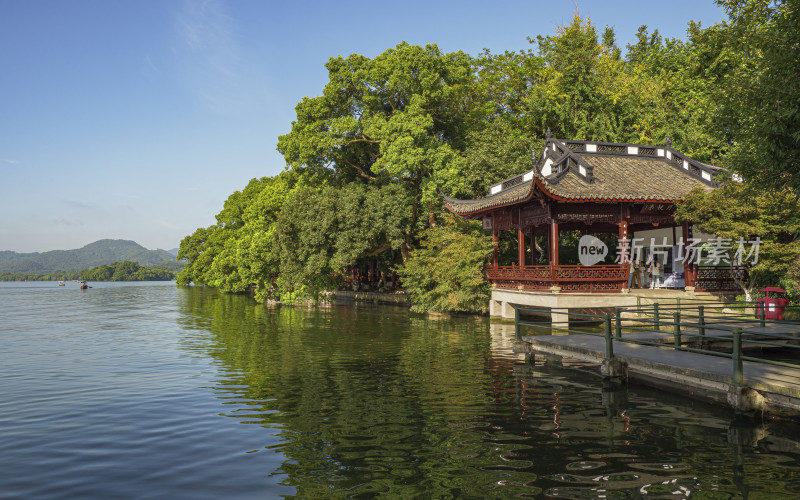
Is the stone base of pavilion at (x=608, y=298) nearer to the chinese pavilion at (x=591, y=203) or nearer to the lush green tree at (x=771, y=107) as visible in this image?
the chinese pavilion at (x=591, y=203)

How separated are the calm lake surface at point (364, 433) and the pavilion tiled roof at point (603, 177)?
904cm

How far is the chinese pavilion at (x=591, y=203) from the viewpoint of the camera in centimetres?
2267

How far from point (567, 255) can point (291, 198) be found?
19000 mm

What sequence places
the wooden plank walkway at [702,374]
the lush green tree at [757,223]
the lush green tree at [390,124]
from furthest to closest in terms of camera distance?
1. the lush green tree at [390,124]
2. the lush green tree at [757,223]
3. the wooden plank walkway at [702,374]

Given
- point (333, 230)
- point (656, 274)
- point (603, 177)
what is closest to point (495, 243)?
point (603, 177)

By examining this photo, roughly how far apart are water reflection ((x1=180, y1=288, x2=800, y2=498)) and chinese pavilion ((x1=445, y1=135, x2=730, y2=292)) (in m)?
8.32

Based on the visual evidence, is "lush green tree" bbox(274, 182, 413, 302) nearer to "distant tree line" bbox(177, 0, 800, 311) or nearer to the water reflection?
"distant tree line" bbox(177, 0, 800, 311)

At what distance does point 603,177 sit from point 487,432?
19.2m

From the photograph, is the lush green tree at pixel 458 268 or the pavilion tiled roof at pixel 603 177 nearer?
the pavilion tiled roof at pixel 603 177

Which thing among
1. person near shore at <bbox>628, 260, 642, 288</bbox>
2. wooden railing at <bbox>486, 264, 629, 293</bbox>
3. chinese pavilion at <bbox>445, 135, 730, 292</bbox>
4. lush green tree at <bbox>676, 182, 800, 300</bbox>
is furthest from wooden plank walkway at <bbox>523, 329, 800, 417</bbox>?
person near shore at <bbox>628, 260, 642, 288</bbox>

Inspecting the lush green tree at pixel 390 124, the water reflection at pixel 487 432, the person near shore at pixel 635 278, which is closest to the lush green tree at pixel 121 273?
the lush green tree at pixel 390 124

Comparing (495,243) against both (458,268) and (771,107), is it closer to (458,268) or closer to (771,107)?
(458,268)

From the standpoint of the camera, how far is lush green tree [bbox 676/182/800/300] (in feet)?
65.0

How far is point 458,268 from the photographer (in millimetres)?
28094
